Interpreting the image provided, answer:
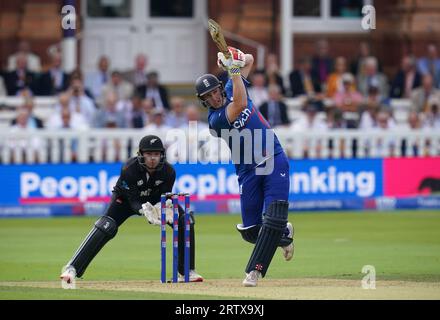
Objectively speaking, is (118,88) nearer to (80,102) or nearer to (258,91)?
(80,102)

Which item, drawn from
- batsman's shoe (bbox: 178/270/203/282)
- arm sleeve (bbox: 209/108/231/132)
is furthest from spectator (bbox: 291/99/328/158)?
arm sleeve (bbox: 209/108/231/132)

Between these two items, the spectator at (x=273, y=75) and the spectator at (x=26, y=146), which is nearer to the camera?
the spectator at (x=26, y=146)

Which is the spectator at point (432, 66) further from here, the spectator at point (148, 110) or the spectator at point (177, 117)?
the spectator at point (148, 110)

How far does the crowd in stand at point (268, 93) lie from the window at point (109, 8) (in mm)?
1350

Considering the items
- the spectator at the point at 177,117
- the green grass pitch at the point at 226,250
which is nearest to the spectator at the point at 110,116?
the spectator at the point at 177,117

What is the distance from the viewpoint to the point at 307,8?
26.6 metres

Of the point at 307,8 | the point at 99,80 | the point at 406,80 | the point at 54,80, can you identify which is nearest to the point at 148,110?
the point at 99,80

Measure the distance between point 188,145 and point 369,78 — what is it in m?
5.02

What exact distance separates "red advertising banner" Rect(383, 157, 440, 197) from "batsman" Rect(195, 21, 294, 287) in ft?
29.3

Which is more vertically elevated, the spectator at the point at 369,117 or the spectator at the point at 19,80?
the spectator at the point at 19,80

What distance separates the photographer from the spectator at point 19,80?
75.7 feet

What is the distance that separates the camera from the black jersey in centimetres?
1227

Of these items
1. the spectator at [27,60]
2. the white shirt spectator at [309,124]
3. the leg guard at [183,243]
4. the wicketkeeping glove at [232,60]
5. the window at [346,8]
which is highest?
the window at [346,8]

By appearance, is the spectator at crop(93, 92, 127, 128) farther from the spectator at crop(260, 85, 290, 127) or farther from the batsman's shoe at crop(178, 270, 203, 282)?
the batsman's shoe at crop(178, 270, 203, 282)
